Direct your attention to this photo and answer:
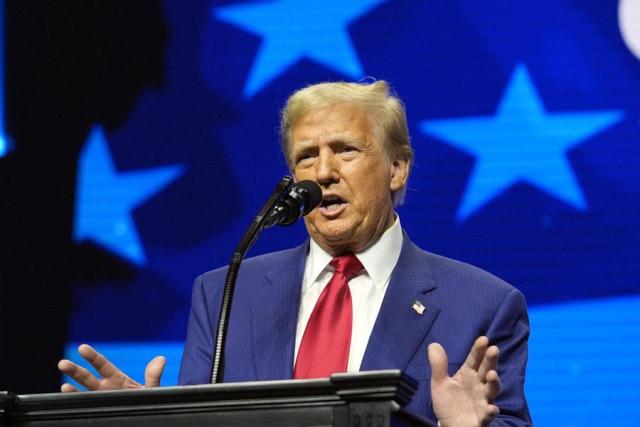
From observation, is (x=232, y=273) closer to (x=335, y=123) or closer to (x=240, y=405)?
(x=240, y=405)

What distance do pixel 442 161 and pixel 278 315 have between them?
3.85 ft

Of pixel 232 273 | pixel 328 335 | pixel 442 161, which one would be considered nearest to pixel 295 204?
pixel 232 273

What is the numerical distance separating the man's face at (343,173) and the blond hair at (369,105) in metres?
0.02

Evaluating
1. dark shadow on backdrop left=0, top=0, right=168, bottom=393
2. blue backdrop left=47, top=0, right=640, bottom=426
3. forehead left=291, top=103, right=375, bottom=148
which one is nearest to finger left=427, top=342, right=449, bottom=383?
forehead left=291, top=103, right=375, bottom=148

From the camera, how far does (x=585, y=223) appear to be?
11.6ft

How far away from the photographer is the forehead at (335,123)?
288cm

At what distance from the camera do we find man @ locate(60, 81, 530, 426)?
2.62m

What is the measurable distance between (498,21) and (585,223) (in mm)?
709

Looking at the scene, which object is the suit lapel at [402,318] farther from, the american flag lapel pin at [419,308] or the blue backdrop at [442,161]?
the blue backdrop at [442,161]

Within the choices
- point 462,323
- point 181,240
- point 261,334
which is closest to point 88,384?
point 261,334

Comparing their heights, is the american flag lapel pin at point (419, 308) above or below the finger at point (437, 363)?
above

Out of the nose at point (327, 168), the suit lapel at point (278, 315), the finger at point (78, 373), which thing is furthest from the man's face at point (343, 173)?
the finger at point (78, 373)

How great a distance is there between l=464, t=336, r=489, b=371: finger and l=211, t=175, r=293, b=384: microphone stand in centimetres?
49

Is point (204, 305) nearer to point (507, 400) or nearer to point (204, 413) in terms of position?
point (507, 400)
